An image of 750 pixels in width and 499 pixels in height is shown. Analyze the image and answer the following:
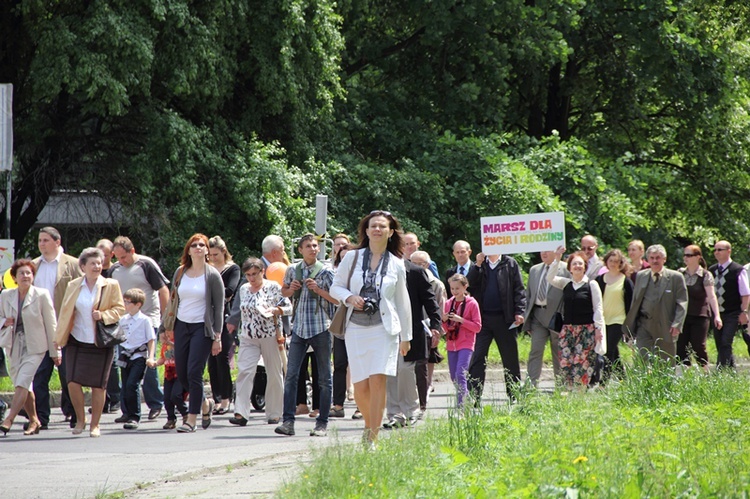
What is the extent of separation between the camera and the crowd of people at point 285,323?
1139 cm

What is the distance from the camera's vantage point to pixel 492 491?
598 cm

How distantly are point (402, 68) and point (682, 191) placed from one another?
8.99m

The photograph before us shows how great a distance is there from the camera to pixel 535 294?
46.4 feet

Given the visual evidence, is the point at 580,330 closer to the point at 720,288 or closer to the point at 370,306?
the point at 720,288

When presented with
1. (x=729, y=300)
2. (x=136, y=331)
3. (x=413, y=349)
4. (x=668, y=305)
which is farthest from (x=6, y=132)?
(x=729, y=300)

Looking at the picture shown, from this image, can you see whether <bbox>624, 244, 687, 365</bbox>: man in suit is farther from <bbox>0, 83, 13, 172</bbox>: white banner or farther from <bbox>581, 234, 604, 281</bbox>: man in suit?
<bbox>0, 83, 13, 172</bbox>: white banner

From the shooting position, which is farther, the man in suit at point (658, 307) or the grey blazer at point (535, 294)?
the man in suit at point (658, 307)

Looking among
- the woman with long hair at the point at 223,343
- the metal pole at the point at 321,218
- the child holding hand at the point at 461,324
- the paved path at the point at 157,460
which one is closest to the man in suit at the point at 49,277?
the paved path at the point at 157,460

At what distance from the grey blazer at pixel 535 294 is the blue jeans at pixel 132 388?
4248 millimetres

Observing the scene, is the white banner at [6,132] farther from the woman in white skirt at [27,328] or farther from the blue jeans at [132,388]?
the blue jeans at [132,388]

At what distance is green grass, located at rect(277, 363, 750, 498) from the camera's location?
5.95 metres

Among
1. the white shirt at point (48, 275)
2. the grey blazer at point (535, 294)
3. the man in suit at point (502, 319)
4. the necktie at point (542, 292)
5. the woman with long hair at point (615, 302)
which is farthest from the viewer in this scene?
the woman with long hair at point (615, 302)

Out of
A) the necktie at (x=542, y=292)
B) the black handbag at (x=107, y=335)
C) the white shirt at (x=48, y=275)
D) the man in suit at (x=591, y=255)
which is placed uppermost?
the man in suit at (x=591, y=255)

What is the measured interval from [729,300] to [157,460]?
32.0 ft
